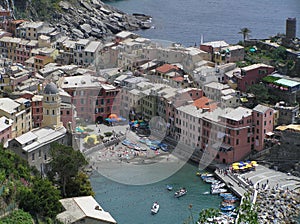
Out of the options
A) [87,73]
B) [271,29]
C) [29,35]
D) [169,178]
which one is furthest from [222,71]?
[271,29]

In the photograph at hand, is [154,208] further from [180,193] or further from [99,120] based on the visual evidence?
[99,120]

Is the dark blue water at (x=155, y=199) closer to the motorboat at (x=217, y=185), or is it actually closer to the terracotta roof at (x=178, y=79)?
the motorboat at (x=217, y=185)

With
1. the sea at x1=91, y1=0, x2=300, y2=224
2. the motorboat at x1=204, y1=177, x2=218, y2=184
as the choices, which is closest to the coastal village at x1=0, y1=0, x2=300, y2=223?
the motorboat at x1=204, y1=177, x2=218, y2=184

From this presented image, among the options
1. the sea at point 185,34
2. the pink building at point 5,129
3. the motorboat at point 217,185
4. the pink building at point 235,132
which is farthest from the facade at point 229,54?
the pink building at point 5,129

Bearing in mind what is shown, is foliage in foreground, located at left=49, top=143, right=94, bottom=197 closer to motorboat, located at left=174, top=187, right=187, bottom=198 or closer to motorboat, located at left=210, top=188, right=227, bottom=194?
motorboat, located at left=174, top=187, right=187, bottom=198

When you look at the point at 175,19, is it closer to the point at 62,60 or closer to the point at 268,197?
the point at 62,60
